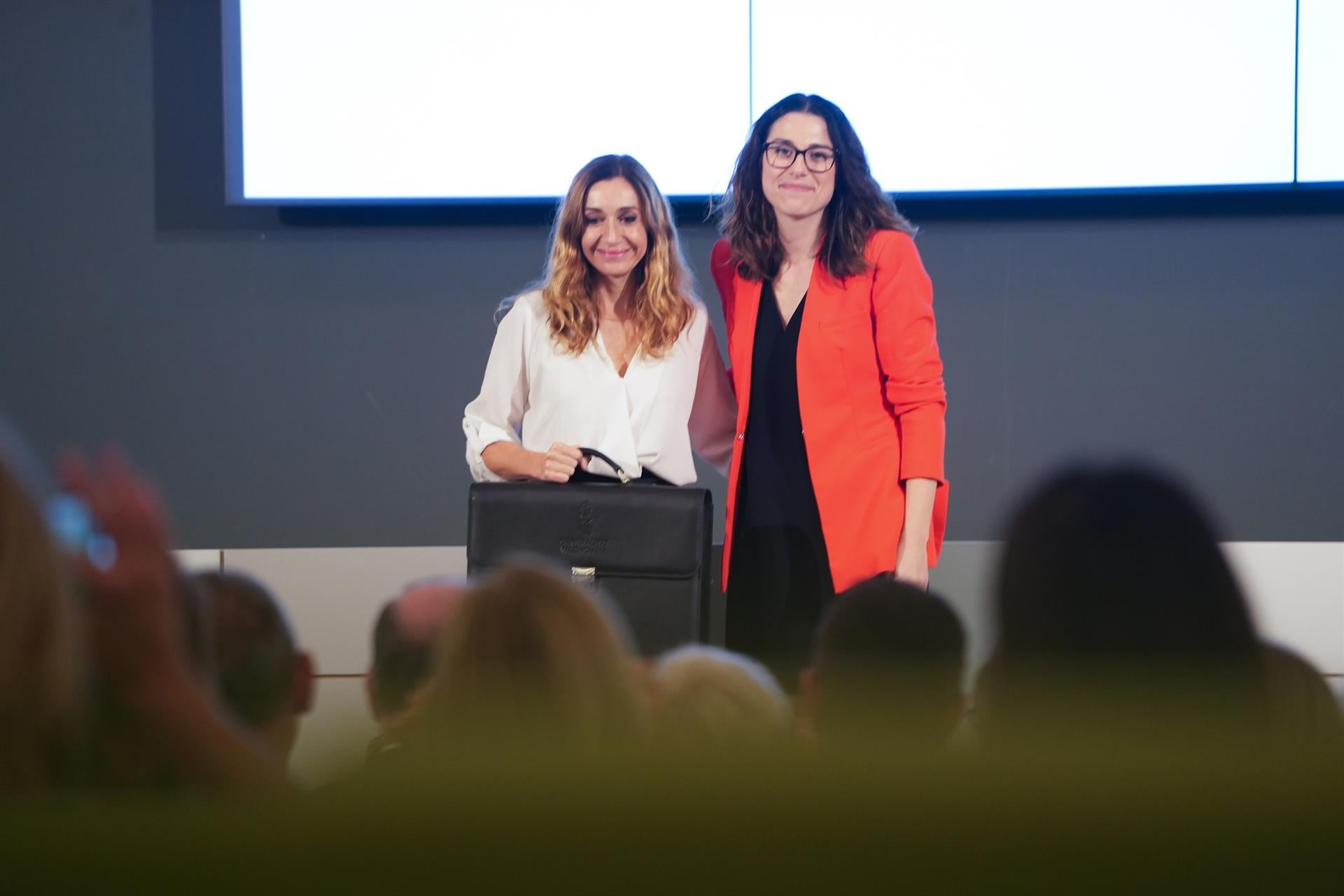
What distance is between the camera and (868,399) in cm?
206

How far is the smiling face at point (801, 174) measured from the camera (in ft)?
6.77

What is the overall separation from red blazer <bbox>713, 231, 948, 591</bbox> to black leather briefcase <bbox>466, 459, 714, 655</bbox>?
0.75 feet

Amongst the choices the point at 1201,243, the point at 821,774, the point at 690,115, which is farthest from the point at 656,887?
the point at 1201,243

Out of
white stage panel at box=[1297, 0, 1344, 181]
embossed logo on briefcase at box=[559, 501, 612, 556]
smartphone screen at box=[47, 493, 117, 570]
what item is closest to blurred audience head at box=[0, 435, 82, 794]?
smartphone screen at box=[47, 493, 117, 570]

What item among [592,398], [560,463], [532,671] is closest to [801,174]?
[592,398]

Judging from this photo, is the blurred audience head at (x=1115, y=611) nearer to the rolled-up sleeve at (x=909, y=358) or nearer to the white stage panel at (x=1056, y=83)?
the rolled-up sleeve at (x=909, y=358)

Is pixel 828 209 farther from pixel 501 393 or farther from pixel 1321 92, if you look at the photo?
pixel 1321 92

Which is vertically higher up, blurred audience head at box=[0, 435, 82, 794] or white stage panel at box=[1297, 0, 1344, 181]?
white stage panel at box=[1297, 0, 1344, 181]

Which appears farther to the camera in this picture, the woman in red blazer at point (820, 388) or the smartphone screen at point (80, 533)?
the woman in red blazer at point (820, 388)

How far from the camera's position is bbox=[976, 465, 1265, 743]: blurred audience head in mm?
584

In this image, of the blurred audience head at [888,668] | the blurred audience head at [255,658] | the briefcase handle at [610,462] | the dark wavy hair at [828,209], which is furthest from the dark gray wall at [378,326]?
the blurred audience head at [255,658]

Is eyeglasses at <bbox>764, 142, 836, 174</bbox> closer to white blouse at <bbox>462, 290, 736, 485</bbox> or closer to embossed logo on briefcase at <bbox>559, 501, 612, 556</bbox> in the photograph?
white blouse at <bbox>462, 290, 736, 485</bbox>

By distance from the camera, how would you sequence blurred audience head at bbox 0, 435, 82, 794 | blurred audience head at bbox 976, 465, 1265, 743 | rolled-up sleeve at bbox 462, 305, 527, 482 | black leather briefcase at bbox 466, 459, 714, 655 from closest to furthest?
1. blurred audience head at bbox 0, 435, 82, 794
2. blurred audience head at bbox 976, 465, 1265, 743
3. black leather briefcase at bbox 466, 459, 714, 655
4. rolled-up sleeve at bbox 462, 305, 527, 482

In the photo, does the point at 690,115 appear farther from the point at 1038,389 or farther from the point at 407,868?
the point at 407,868
